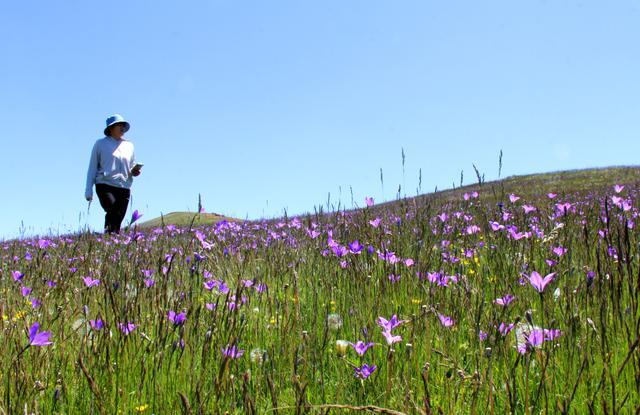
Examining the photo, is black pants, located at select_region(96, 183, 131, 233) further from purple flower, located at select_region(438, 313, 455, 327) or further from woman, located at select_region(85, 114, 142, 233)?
purple flower, located at select_region(438, 313, 455, 327)

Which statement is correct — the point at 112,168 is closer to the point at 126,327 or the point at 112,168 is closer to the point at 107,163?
the point at 107,163

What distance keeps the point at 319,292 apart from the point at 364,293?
2.44 ft

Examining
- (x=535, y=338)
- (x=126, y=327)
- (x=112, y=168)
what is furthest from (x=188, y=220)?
(x=535, y=338)

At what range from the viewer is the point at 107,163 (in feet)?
31.4

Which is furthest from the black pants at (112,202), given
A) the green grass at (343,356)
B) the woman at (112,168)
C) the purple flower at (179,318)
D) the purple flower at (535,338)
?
the purple flower at (535,338)

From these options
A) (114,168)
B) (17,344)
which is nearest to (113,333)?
(17,344)

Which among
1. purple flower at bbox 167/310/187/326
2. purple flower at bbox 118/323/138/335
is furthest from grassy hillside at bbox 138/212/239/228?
purple flower at bbox 167/310/187/326

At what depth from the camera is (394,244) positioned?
3.96 metres

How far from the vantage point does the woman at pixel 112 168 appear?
9570 mm

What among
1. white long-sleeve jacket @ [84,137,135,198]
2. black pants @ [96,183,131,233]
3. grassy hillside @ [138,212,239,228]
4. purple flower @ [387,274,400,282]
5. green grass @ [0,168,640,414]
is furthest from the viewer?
grassy hillside @ [138,212,239,228]

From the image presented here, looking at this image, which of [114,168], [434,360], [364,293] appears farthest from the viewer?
[114,168]

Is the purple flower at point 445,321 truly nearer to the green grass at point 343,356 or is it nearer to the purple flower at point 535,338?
the green grass at point 343,356

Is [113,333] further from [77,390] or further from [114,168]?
[114,168]

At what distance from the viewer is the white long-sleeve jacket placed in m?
9.55
